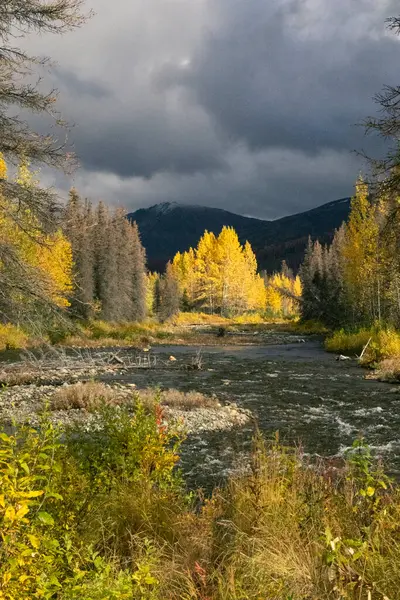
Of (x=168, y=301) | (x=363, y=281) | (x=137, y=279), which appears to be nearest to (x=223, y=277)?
(x=168, y=301)

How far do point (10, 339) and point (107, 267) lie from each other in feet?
77.3

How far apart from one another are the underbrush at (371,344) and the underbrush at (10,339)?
1985 cm

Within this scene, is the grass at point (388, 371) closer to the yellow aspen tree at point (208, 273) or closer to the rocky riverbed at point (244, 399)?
the rocky riverbed at point (244, 399)

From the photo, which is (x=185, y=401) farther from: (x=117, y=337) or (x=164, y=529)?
(x=117, y=337)

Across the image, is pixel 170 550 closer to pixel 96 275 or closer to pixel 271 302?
pixel 96 275

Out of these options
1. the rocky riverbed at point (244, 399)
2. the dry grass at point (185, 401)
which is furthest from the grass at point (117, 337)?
the dry grass at point (185, 401)

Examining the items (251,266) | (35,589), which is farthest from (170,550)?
(251,266)

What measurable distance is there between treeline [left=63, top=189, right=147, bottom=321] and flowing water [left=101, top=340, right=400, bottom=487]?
21046 mm

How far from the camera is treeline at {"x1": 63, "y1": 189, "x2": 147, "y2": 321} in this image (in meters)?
46.3

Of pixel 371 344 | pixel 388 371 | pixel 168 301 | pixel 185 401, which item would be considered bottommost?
pixel 388 371

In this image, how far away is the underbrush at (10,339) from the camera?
28.2 metres

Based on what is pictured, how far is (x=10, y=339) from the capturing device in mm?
28484

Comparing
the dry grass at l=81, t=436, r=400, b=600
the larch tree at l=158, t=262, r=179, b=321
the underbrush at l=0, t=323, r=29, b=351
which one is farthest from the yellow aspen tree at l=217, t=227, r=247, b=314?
the dry grass at l=81, t=436, r=400, b=600

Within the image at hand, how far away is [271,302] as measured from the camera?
10369cm
